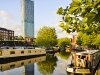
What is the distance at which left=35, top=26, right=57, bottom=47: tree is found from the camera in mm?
73375

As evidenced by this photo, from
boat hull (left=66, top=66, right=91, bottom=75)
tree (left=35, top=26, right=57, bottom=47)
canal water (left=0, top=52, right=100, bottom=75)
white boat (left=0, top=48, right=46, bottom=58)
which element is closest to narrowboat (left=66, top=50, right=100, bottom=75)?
boat hull (left=66, top=66, right=91, bottom=75)

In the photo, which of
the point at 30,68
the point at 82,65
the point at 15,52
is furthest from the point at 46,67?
the point at 15,52

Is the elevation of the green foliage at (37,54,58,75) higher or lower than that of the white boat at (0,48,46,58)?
lower

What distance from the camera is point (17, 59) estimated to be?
4334cm

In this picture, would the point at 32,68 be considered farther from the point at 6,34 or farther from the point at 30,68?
the point at 6,34

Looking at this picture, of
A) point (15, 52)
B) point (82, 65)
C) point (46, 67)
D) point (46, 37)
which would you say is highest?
point (46, 37)

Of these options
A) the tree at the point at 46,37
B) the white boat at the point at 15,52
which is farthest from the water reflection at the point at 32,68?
the tree at the point at 46,37

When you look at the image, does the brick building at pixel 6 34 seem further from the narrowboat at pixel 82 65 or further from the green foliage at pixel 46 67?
the narrowboat at pixel 82 65

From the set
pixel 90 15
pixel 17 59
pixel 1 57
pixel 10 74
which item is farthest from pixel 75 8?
pixel 17 59

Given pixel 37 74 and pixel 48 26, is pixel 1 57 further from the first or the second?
pixel 48 26

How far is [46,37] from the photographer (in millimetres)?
73500

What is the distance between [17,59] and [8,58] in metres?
2.99

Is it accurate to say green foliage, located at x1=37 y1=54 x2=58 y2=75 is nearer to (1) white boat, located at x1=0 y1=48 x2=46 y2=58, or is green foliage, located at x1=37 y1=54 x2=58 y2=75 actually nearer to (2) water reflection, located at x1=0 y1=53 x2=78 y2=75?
(2) water reflection, located at x1=0 y1=53 x2=78 y2=75

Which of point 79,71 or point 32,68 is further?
point 32,68
